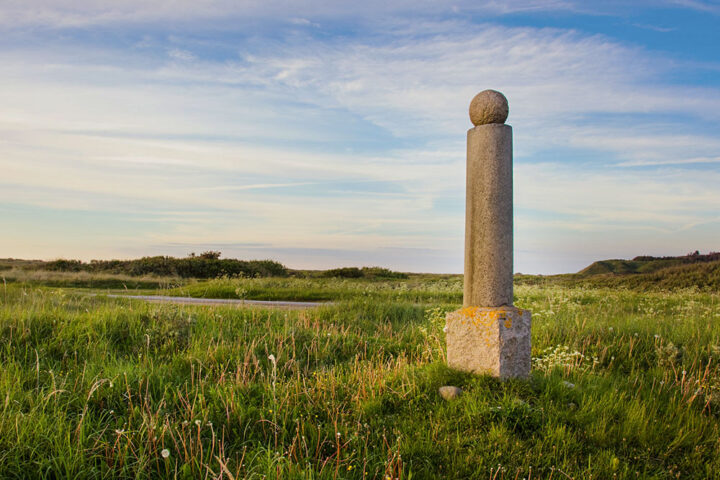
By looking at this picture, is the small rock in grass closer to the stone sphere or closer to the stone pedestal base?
the stone pedestal base

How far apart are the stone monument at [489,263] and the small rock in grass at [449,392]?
61 cm

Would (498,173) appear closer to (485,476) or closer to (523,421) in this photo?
(523,421)

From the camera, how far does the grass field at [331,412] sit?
12.7 feet

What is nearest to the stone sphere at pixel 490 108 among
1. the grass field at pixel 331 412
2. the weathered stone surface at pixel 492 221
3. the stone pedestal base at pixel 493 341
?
the weathered stone surface at pixel 492 221

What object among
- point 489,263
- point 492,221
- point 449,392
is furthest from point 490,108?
point 449,392

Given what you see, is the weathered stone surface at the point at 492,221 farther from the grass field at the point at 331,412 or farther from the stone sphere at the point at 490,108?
the grass field at the point at 331,412

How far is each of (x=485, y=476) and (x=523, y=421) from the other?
0.90 meters

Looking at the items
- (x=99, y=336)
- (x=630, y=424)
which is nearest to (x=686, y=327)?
(x=630, y=424)

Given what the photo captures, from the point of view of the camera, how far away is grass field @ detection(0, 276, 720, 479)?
388cm

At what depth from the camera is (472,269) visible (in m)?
6.00

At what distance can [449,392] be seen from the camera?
5.14m

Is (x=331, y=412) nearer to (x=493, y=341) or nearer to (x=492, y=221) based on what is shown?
(x=493, y=341)

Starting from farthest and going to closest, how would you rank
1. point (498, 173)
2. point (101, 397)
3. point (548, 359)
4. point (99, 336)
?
point (99, 336) → point (548, 359) → point (498, 173) → point (101, 397)

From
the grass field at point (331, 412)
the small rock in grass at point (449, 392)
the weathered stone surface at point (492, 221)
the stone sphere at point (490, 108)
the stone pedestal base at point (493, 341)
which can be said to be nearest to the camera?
the grass field at point (331, 412)
